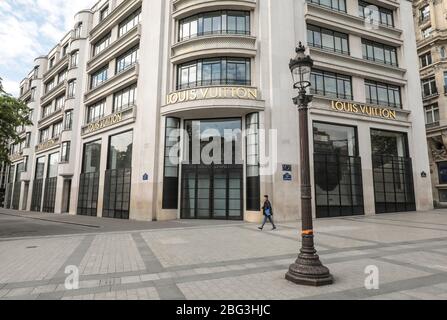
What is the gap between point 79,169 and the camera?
92.7 feet

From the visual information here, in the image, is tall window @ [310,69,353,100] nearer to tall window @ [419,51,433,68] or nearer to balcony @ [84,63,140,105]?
balcony @ [84,63,140,105]

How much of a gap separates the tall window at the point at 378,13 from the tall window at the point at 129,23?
18.8m

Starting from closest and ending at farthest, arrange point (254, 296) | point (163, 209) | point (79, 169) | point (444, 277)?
point (254, 296) < point (444, 277) < point (163, 209) < point (79, 169)

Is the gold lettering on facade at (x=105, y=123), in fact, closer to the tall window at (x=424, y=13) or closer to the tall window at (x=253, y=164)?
the tall window at (x=253, y=164)

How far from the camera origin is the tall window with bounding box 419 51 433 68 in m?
34.6

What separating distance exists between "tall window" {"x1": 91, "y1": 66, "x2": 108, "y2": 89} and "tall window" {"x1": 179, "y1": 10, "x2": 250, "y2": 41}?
37.6 ft

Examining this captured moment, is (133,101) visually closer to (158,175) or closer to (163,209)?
(158,175)

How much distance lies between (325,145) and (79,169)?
22.8 meters

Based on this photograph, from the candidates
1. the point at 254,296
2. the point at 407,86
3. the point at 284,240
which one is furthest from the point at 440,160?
the point at 254,296

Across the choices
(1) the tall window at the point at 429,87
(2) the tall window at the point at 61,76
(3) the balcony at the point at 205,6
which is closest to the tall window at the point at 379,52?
(3) the balcony at the point at 205,6

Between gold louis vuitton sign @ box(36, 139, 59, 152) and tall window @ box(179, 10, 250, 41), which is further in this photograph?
gold louis vuitton sign @ box(36, 139, 59, 152)

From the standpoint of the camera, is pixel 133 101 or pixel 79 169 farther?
pixel 79 169

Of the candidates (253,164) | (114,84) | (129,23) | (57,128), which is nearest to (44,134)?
(57,128)

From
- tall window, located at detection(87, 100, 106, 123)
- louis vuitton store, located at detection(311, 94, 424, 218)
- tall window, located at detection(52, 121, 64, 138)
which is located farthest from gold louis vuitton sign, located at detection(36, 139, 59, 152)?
louis vuitton store, located at detection(311, 94, 424, 218)
